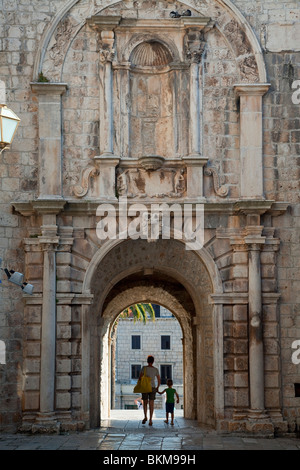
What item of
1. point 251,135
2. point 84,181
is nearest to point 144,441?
point 84,181

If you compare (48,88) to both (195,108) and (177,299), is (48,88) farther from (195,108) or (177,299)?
(177,299)

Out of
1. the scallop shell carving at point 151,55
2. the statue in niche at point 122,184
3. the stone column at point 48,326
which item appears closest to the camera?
the stone column at point 48,326

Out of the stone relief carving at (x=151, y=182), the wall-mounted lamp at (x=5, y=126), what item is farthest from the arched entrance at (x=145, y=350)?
the wall-mounted lamp at (x=5, y=126)

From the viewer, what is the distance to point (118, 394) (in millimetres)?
38188

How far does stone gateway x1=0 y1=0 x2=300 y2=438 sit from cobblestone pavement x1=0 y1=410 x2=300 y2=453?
44 centimetres

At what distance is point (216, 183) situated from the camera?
1325cm

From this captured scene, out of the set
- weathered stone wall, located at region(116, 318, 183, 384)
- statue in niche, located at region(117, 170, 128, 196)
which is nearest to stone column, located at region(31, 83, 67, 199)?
statue in niche, located at region(117, 170, 128, 196)

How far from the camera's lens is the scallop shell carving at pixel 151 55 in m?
13.6

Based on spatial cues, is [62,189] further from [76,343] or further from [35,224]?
[76,343]

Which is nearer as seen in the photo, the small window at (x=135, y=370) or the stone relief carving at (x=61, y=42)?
the stone relief carving at (x=61, y=42)

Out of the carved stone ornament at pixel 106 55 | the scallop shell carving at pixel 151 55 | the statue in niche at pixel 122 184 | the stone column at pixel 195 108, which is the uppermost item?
the scallop shell carving at pixel 151 55

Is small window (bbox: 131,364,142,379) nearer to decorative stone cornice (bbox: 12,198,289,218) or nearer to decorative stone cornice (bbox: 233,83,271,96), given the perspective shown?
decorative stone cornice (bbox: 12,198,289,218)

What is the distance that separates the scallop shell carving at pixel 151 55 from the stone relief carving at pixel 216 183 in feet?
7.20

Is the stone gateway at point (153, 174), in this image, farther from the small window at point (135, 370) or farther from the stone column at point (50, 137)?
the small window at point (135, 370)
